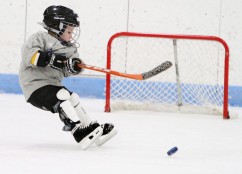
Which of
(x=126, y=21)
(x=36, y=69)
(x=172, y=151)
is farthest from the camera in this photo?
(x=126, y=21)

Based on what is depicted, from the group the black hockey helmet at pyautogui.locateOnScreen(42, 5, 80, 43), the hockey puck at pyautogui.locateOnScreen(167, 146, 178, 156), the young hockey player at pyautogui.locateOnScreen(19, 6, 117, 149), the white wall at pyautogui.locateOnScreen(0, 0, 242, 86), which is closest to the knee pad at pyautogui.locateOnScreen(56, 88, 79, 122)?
the young hockey player at pyautogui.locateOnScreen(19, 6, 117, 149)

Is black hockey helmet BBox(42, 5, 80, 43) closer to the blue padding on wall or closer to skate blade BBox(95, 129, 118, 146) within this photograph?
skate blade BBox(95, 129, 118, 146)

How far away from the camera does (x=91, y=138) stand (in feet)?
8.99

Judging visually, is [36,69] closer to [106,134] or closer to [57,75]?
[57,75]

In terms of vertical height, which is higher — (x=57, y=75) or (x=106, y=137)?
(x=57, y=75)

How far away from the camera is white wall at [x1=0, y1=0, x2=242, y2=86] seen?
18.9 feet

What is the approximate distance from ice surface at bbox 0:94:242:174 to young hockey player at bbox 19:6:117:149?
0.32 ft

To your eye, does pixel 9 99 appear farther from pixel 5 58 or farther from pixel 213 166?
pixel 213 166

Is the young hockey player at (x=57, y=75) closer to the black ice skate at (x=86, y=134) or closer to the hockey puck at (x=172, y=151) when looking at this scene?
the black ice skate at (x=86, y=134)

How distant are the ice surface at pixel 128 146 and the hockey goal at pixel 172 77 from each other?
0.31m

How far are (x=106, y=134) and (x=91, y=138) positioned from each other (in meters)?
0.14

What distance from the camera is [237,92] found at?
18.9 ft

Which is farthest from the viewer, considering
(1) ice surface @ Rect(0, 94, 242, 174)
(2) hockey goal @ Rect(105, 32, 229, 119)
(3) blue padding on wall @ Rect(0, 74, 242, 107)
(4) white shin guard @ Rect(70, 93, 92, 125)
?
(3) blue padding on wall @ Rect(0, 74, 242, 107)

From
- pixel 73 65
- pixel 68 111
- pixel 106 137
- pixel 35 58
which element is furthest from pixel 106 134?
pixel 35 58
